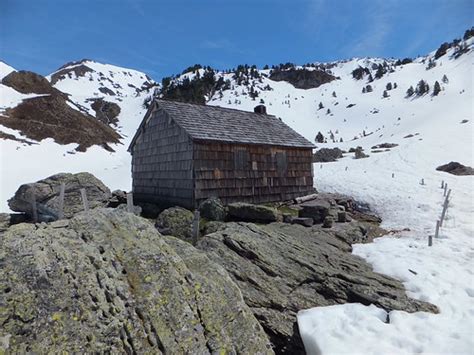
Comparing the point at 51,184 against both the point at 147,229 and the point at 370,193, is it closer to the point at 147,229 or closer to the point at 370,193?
the point at 147,229

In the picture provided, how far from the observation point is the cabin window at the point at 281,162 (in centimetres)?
1954

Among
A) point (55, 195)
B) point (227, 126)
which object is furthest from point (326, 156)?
point (55, 195)

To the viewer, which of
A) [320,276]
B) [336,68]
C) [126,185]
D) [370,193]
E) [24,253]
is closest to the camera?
[24,253]

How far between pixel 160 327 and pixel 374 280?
5782mm

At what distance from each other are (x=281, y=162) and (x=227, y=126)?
4.01 m

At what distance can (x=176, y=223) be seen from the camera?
40.7ft

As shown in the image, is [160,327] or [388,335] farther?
[388,335]

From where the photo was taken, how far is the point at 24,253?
3871 mm

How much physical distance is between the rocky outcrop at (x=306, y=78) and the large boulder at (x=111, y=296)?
86.3 m

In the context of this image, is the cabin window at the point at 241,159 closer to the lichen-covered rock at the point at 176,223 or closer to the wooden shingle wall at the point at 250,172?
the wooden shingle wall at the point at 250,172

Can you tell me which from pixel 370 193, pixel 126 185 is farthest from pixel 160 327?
pixel 126 185

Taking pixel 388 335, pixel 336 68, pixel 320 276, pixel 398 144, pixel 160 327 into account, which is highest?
pixel 336 68

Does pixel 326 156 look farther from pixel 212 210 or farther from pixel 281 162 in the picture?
pixel 212 210

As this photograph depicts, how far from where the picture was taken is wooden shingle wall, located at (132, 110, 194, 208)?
661 inches
